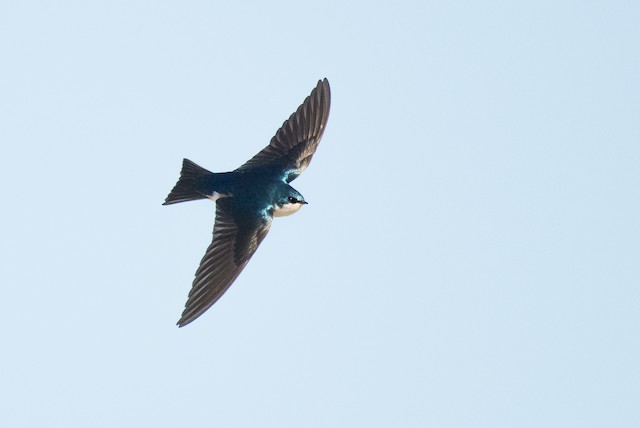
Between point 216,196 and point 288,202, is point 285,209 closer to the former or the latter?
point 288,202

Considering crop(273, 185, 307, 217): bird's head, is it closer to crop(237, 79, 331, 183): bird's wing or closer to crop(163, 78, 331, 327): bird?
crop(163, 78, 331, 327): bird

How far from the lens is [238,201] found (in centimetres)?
1145

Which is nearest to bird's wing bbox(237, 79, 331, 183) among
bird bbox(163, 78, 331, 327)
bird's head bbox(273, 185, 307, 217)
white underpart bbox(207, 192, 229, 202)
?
bird bbox(163, 78, 331, 327)

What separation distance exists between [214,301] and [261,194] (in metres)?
1.20

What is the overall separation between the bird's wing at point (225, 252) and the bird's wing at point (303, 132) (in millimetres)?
784

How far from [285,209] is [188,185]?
31.3 inches

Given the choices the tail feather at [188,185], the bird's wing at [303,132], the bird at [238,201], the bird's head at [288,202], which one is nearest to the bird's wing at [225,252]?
the bird at [238,201]

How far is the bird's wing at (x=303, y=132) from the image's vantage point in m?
12.1

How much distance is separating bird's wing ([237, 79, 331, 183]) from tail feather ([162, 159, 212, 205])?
2.39 ft

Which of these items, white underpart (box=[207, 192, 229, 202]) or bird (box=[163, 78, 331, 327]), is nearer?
bird (box=[163, 78, 331, 327])

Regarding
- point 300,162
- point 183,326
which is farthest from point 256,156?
point 183,326

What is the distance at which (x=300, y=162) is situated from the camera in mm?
12094

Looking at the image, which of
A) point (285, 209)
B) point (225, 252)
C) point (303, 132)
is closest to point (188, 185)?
point (225, 252)

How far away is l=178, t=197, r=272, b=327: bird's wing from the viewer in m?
10.7
